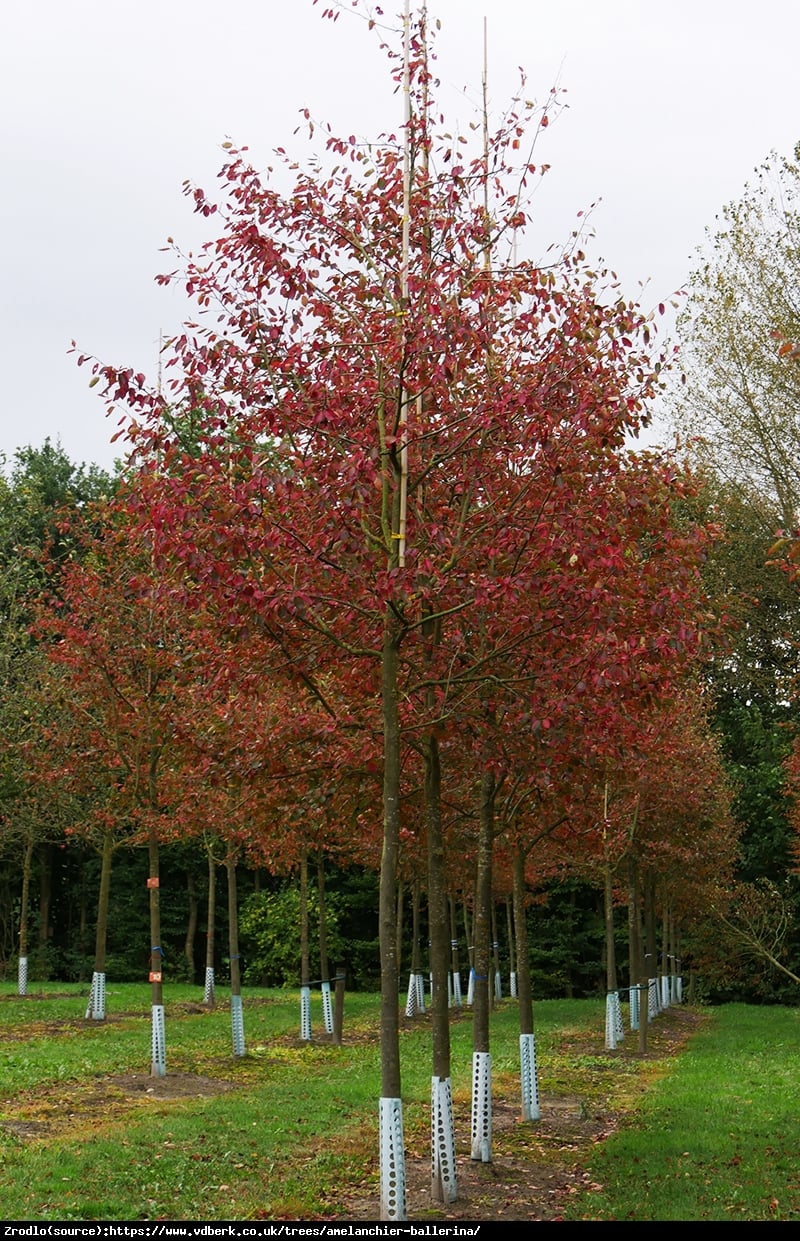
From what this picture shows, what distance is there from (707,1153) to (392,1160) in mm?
4445

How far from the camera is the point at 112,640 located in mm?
16453

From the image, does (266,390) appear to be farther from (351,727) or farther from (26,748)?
(26,748)

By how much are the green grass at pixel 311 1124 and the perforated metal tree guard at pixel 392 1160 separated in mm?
739

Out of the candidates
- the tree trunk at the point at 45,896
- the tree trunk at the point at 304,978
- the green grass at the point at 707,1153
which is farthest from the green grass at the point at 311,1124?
the tree trunk at the point at 45,896

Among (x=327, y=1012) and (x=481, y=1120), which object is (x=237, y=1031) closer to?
(x=327, y=1012)

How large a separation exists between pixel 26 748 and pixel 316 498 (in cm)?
1558

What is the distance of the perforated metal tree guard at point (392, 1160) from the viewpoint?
25.5ft

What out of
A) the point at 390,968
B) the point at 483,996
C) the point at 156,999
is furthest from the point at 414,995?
the point at 390,968

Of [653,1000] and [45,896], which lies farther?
[45,896]

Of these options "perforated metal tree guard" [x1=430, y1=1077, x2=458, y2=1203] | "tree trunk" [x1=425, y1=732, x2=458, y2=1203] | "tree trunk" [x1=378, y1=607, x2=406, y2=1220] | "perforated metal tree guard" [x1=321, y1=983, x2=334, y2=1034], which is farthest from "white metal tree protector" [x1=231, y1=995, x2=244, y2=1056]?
"tree trunk" [x1=378, y1=607, x2=406, y2=1220]

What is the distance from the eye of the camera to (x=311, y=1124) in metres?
12.2

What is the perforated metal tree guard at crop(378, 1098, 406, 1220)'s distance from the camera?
777 centimetres

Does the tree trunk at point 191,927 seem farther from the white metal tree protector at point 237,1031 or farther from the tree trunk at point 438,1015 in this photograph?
the tree trunk at point 438,1015

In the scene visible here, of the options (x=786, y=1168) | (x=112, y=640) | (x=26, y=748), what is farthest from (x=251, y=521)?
(x=26, y=748)
